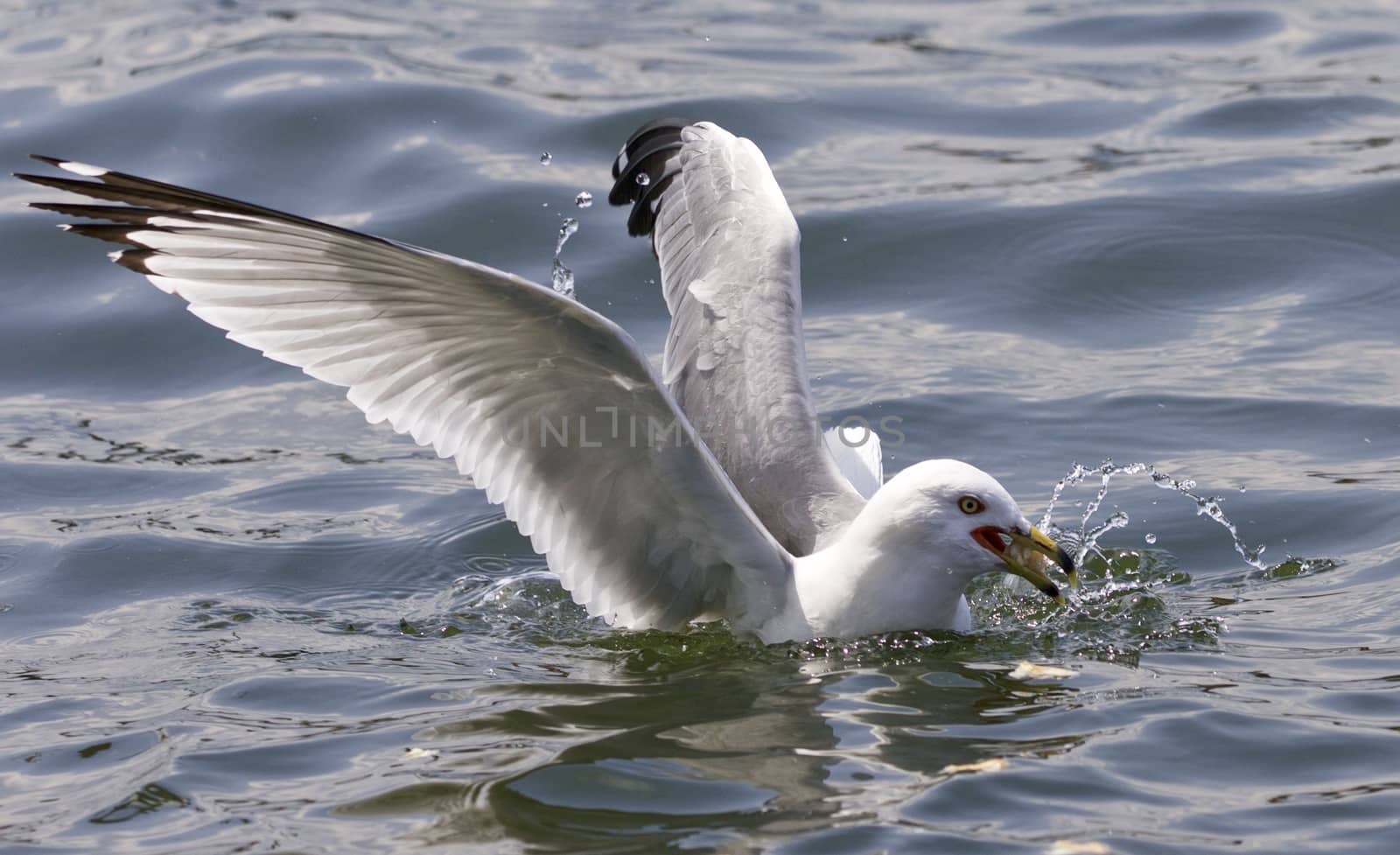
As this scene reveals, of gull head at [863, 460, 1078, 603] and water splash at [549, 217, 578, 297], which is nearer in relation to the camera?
gull head at [863, 460, 1078, 603]

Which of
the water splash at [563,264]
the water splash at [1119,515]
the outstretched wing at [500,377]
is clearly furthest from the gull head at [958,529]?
the water splash at [563,264]

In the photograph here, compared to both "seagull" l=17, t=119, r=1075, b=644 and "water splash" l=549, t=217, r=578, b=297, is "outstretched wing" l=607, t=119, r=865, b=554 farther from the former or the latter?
"water splash" l=549, t=217, r=578, b=297

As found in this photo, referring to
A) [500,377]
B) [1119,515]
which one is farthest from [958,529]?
[1119,515]

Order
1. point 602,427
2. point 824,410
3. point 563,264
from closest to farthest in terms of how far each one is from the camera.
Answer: point 602,427
point 824,410
point 563,264

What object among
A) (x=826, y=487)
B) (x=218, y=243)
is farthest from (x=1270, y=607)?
(x=218, y=243)

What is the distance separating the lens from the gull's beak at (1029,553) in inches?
218

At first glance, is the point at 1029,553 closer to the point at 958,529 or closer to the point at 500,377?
the point at 958,529

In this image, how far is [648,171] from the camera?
7.59 metres

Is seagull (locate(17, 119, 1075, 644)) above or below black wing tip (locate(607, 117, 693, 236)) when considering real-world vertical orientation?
below

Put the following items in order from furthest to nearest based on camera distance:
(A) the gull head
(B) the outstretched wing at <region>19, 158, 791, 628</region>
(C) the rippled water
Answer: (A) the gull head
(B) the outstretched wing at <region>19, 158, 791, 628</region>
(C) the rippled water

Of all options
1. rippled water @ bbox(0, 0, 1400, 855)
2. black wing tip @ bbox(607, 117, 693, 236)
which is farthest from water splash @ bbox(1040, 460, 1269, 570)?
black wing tip @ bbox(607, 117, 693, 236)

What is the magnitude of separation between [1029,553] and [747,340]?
1441 mm

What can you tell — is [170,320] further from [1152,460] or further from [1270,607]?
[1270,607]

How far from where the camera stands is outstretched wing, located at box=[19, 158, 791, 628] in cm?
504
